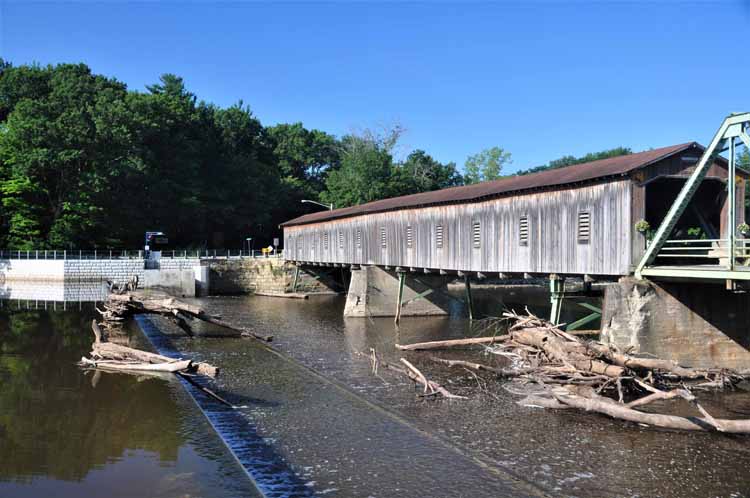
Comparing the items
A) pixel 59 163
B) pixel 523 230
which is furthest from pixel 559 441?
pixel 59 163

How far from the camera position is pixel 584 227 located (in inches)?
719

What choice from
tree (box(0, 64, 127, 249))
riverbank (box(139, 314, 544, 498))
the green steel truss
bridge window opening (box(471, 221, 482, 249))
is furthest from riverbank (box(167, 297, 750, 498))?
tree (box(0, 64, 127, 249))

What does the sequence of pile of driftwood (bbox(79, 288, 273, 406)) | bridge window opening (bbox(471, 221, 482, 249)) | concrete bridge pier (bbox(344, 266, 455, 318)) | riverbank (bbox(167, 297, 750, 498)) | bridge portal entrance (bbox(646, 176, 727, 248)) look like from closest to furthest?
riverbank (bbox(167, 297, 750, 498)), pile of driftwood (bbox(79, 288, 273, 406)), bridge portal entrance (bbox(646, 176, 727, 248)), bridge window opening (bbox(471, 221, 482, 249)), concrete bridge pier (bbox(344, 266, 455, 318))

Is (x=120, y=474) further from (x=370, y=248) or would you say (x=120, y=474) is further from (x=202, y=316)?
(x=370, y=248)

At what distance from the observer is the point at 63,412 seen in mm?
13359

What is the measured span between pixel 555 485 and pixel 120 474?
6713 millimetres

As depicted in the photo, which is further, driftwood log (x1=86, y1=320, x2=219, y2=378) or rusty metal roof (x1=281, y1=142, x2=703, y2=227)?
rusty metal roof (x1=281, y1=142, x2=703, y2=227)

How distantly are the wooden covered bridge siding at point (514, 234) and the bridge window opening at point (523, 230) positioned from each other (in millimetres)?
34

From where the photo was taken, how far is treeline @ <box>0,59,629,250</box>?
52.7 metres

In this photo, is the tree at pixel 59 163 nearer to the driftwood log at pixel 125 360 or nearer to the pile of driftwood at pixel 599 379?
the driftwood log at pixel 125 360

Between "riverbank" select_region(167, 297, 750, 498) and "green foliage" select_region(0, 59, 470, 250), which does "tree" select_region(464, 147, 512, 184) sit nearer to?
"green foliage" select_region(0, 59, 470, 250)

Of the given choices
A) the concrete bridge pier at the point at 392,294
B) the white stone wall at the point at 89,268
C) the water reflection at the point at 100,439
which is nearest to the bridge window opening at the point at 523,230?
the concrete bridge pier at the point at 392,294

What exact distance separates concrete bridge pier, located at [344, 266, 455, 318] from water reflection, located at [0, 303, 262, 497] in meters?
14.8

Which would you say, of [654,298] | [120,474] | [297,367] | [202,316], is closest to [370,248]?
[202,316]
